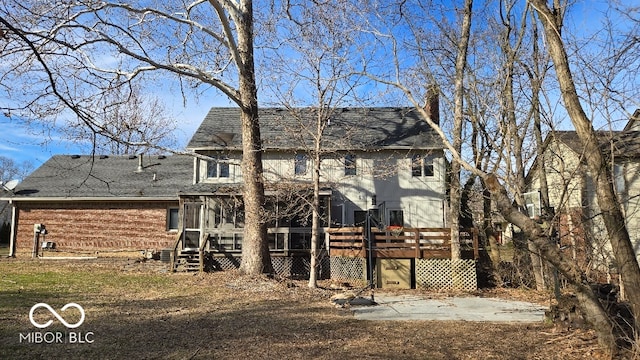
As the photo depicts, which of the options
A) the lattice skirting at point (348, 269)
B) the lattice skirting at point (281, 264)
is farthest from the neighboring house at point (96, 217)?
the lattice skirting at point (348, 269)

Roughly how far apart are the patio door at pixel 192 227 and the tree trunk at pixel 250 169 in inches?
193

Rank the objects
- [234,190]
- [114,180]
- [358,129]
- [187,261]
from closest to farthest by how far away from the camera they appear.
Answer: [187,261] < [234,190] < [358,129] < [114,180]

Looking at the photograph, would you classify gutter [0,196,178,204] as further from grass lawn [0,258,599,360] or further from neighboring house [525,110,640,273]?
neighboring house [525,110,640,273]

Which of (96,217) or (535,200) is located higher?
(535,200)

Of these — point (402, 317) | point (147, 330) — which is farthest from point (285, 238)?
point (147, 330)

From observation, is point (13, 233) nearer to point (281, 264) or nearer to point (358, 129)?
point (281, 264)

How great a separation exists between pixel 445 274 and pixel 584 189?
653cm

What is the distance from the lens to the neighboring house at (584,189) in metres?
6.27

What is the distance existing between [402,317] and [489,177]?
3.73 meters

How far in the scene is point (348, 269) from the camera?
15.1 metres

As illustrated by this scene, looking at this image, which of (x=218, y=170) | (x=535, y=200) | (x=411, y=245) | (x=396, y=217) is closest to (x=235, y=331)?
(x=411, y=245)

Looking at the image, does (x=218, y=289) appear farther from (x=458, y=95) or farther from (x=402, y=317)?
(x=458, y=95)
